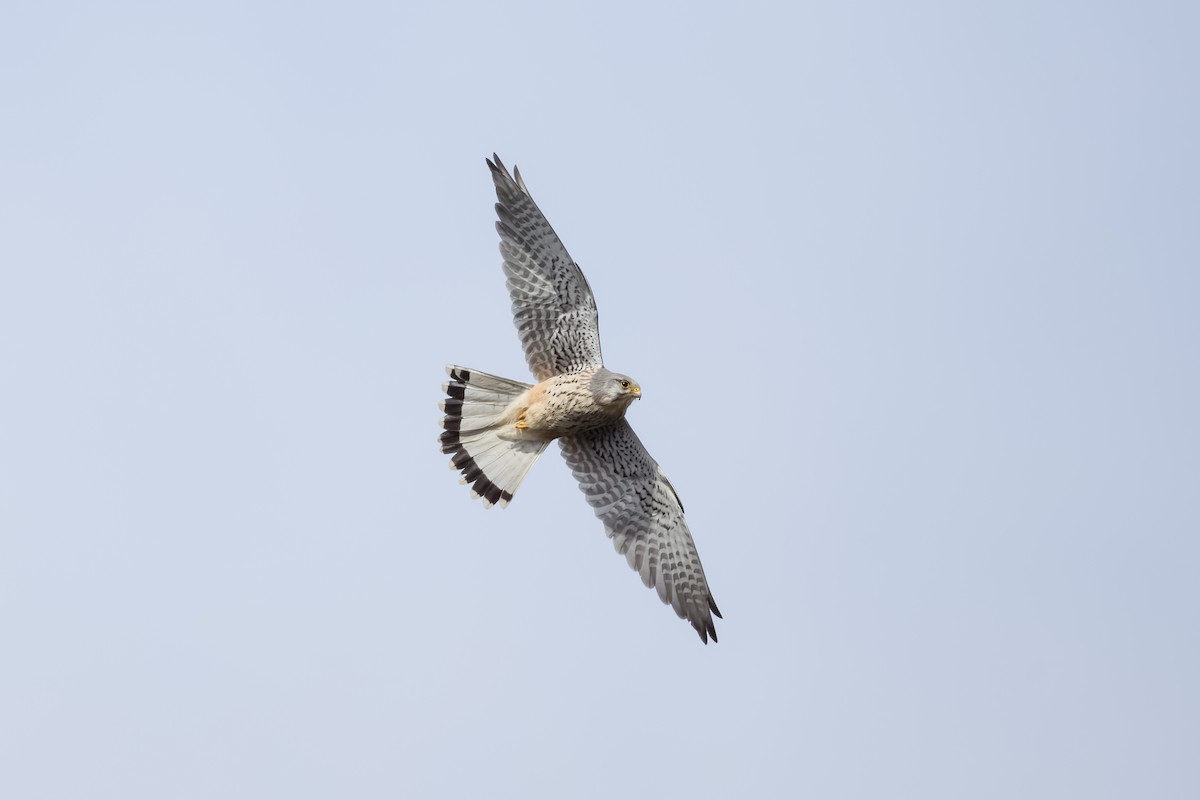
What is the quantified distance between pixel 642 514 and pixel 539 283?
7.14ft

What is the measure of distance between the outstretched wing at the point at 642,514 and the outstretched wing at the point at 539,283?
0.77 metres

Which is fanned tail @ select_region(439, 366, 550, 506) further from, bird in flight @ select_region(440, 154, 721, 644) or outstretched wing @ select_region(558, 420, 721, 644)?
outstretched wing @ select_region(558, 420, 721, 644)

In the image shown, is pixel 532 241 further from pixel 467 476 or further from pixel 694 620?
pixel 694 620

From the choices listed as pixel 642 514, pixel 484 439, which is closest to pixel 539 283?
pixel 484 439

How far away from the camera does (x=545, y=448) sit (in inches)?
556

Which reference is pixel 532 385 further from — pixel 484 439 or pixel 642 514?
pixel 642 514

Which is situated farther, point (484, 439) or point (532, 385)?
point (484, 439)

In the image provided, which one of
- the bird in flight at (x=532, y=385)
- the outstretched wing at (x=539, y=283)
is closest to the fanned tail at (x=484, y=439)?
the bird in flight at (x=532, y=385)

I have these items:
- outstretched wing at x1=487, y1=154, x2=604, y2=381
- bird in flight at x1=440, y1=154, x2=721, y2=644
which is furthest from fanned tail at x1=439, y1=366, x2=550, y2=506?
outstretched wing at x1=487, y1=154, x2=604, y2=381

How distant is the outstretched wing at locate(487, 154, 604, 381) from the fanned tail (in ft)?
1.28

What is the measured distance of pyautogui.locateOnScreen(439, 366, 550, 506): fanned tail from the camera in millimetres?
13734

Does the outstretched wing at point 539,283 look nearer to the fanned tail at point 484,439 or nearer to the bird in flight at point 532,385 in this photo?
the bird in flight at point 532,385

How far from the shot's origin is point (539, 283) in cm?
1384

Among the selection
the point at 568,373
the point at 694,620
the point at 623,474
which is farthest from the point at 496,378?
the point at 694,620
